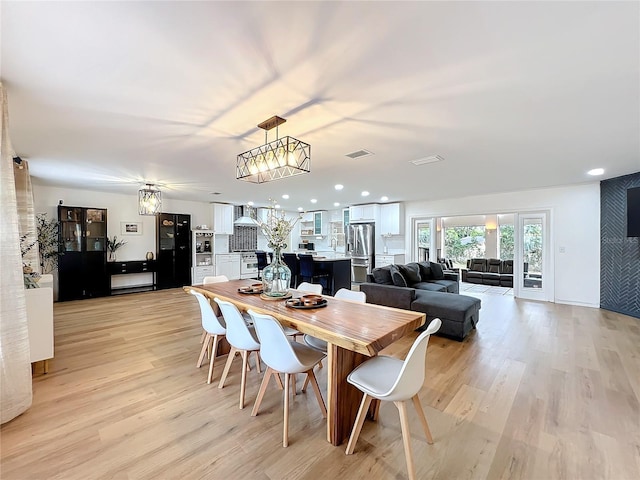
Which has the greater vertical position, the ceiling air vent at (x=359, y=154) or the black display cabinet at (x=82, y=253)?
the ceiling air vent at (x=359, y=154)

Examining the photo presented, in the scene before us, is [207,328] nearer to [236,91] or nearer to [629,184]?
[236,91]

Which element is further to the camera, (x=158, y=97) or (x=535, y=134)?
(x=535, y=134)

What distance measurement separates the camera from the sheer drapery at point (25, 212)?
146 inches

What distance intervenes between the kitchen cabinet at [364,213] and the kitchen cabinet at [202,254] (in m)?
4.40

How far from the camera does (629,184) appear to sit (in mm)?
4711

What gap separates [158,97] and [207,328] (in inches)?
84.1

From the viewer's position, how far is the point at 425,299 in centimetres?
409

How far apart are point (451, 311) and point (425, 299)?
17.6 inches

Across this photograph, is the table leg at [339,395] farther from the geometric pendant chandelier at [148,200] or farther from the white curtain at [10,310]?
the geometric pendant chandelier at [148,200]

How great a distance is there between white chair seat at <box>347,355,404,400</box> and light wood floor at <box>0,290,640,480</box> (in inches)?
19.2

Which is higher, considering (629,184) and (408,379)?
(629,184)

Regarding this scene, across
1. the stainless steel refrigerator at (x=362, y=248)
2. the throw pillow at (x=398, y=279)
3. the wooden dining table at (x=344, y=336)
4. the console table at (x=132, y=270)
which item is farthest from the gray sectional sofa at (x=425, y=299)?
the console table at (x=132, y=270)

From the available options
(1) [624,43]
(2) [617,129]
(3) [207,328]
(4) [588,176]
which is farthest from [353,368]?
(4) [588,176]

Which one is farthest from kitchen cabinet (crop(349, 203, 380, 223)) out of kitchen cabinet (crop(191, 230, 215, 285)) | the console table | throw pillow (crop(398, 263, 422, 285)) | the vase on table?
the vase on table
